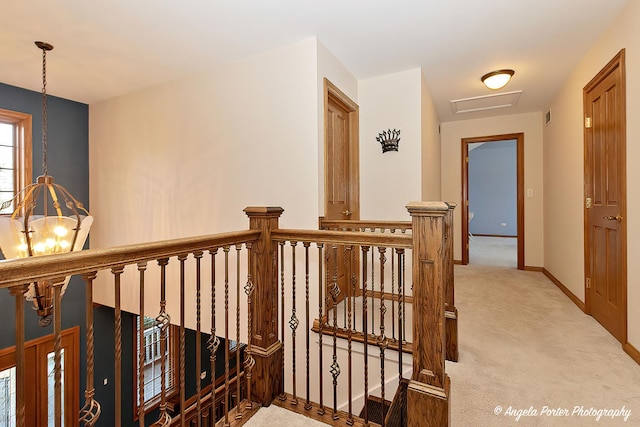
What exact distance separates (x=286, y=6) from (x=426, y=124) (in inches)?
84.3

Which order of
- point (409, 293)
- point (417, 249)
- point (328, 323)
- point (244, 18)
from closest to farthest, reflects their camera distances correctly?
point (417, 249), point (244, 18), point (328, 323), point (409, 293)

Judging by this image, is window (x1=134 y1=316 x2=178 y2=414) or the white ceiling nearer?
the white ceiling

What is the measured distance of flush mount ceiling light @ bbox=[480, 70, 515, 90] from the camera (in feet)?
11.2

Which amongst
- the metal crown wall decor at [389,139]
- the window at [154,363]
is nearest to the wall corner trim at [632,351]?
the metal crown wall decor at [389,139]

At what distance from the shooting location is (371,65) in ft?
10.8

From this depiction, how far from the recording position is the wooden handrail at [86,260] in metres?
0.90

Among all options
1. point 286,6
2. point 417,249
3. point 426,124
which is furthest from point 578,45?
point 417,249

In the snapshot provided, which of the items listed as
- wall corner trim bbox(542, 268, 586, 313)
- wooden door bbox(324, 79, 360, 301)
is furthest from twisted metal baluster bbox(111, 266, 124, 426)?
wall corner trim bbox(542, 268, 586, 313)

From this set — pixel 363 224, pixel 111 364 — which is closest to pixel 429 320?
pixel 363 224

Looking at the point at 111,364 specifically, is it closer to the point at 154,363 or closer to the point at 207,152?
the point at 154,363

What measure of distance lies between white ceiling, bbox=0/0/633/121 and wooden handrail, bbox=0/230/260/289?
1922mm

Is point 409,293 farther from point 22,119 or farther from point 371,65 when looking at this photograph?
point 22,119

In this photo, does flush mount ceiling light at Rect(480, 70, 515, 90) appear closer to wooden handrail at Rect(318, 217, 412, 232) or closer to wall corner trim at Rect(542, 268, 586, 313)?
wooden handrail at Rect(318, 217, 412, 232)

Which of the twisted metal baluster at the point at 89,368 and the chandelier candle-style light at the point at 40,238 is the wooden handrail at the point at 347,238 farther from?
the chandelier candle-style light at the point at 40,238
